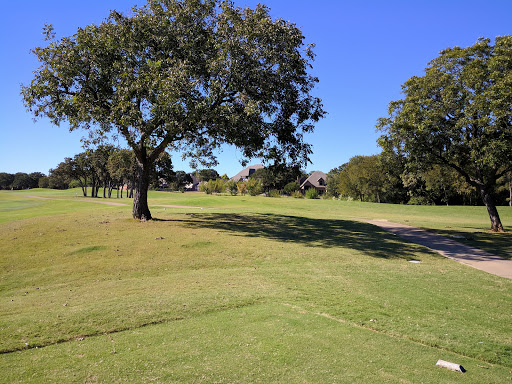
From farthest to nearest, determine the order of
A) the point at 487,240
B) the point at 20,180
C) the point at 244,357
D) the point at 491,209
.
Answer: the point at 20,180, the point at 491,209, the point at 487,240, the point at 244,357

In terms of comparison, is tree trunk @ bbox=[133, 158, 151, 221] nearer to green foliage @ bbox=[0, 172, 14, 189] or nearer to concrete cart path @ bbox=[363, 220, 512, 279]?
concrete cart path @ bbox=[363, 220, 512, 279]

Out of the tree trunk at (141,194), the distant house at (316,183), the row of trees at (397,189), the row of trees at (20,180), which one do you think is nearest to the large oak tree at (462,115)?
the tree trunk at (141,194)

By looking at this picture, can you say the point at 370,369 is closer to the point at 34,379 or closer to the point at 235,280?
the point at 34,379

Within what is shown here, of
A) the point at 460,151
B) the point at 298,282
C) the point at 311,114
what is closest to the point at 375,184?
the point at 460,151

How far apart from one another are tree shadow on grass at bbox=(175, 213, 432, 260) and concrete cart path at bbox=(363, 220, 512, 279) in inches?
47.1

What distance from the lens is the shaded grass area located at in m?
4.25

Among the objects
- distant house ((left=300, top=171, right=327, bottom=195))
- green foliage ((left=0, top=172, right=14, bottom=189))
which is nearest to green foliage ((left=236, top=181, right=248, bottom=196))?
distant house ((left=300, top=171, right=327, bottom=195))

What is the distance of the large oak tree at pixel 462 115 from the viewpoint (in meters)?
18.2

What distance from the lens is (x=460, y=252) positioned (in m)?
15.5

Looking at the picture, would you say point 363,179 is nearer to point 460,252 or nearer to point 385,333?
point 460,252

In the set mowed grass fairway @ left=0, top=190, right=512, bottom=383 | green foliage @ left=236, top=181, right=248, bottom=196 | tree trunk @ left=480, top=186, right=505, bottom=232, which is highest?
green foliage @ left=236, top=181, right=248, bottom=196

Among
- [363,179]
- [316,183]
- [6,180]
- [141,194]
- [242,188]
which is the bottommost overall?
[141,194]

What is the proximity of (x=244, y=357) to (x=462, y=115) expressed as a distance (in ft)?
67.5

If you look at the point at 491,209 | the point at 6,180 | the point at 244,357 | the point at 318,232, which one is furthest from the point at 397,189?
the point at 6,180
